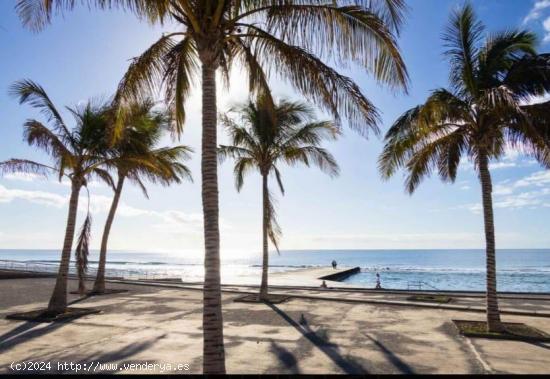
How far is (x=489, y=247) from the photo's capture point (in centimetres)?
1175

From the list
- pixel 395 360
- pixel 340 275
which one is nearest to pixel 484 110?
pixel 395 360

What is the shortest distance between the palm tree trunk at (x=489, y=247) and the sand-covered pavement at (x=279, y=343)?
1.00 m

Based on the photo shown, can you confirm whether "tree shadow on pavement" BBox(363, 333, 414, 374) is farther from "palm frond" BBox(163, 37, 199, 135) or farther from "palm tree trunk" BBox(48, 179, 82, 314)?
"palm tree trunk" BBox(48, 179, 82, 314)

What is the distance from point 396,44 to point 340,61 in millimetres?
1091

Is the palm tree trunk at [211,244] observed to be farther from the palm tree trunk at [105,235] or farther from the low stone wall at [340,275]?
the low stone wall at [340,275]

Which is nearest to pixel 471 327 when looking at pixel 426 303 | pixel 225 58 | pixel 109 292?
pixel 426 303

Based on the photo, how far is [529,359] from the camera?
888 centimetres

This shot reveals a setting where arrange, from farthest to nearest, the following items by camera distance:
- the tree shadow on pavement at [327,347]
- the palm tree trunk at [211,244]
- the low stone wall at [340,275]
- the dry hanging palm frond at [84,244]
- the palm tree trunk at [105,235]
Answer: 1. the low stone wall at [340,275]
2. the palm tree trunk at [105,235]
3. the dry hanging palm frond at [84,244]
4. the tree shadow on pavement at [327,347]
5. the palm tree trunk at [211,244]

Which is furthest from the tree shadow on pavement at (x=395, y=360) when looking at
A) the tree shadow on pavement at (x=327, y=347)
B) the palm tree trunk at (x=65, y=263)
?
the palm tree trunk at (x=65, y=263)

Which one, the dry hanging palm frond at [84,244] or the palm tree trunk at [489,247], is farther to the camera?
the dry hanging palm frond at [84,244]

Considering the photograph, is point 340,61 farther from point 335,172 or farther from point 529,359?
point 335,172

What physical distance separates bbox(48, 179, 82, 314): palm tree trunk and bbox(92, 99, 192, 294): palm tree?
6.40 feet

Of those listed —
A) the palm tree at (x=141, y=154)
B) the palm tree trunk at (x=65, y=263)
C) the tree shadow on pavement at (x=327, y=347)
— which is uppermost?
the palm tree at (x=141, y=154)

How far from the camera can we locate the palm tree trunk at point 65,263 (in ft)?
45.9
